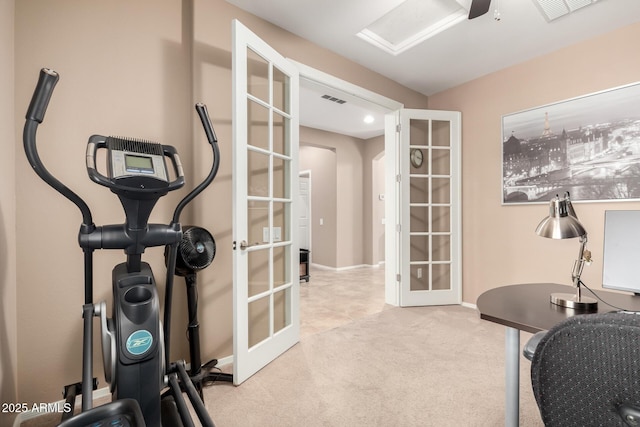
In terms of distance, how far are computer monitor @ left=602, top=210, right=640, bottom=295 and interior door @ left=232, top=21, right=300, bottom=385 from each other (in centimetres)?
189

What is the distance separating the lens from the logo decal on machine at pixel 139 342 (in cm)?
111

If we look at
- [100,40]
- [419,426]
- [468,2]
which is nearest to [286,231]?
[419,426]

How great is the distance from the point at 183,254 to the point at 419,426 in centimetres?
160

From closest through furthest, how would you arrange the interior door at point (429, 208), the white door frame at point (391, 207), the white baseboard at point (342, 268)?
A: the white door frame at point (391, 207) → the interior door at point (429, 208) → the white baseboard at point (342, 268)

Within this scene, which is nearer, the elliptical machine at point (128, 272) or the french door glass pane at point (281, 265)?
the elliptical machine at point (128, 272)

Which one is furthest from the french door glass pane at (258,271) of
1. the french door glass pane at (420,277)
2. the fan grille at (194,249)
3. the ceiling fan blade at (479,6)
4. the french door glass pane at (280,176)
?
the french door glass pane at (420,277)

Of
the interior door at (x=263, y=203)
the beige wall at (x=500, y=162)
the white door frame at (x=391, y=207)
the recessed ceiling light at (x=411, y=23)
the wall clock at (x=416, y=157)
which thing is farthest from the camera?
the wall clock at (x=416, y=157)

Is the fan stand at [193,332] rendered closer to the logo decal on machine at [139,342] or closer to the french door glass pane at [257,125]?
the logo decal on machine at [139,342]

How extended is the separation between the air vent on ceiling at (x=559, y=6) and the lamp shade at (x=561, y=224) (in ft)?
6.11

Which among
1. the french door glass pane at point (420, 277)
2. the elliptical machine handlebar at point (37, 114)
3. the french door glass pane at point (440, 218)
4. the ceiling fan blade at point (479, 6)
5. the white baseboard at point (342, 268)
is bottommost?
the white baseboard at point (342, 268)

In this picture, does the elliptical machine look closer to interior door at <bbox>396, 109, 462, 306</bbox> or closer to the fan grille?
the fan grille

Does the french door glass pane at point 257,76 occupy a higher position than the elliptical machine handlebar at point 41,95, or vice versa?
the french door glass pane at point 257,76

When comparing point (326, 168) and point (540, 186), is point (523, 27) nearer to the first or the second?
point (540, 186)

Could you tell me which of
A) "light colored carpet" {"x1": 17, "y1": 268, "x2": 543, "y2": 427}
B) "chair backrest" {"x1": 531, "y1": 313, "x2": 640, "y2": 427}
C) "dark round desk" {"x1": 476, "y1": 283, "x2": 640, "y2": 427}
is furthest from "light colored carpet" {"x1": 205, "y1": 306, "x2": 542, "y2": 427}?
"chair backrest" {"x1": 531, "y1": 313, "x2": 640, "y2": 427}
